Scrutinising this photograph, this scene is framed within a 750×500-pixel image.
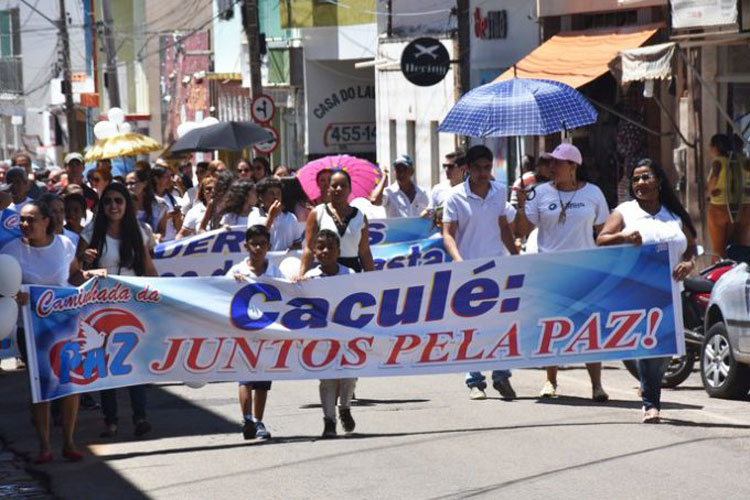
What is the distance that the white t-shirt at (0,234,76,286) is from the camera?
1075 centimetres

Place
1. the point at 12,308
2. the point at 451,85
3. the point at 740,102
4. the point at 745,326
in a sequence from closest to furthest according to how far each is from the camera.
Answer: the point at 12,308, the point at 745,326, the point at 740,102, the point at 451,85

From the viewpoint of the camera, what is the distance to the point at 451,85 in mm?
31156

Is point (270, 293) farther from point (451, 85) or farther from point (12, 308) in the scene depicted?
point (451, 85)

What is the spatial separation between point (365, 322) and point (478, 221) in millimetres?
1925

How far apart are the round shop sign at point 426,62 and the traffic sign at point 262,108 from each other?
13.7 ft

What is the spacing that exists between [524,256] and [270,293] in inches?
70.0

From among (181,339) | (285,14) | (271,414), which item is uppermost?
(285,14)

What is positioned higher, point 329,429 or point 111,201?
point 111,201

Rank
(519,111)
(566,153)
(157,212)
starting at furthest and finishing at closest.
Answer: (157,212) < (519,111) < (566,153)

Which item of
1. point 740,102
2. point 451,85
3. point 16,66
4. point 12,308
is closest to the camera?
point 12,308

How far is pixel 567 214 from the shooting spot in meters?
12.4

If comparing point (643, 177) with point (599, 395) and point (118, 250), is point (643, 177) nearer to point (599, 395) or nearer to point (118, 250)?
point (599, 395)

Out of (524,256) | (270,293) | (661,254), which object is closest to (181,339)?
(270,293)

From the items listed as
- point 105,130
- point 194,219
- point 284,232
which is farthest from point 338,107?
point 284,232
